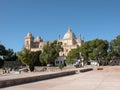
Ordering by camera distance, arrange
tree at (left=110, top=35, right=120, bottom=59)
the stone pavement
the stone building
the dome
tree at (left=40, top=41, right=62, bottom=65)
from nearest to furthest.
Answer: the stone pavement
tree at (left=110, top=35, right=120, bottom=59)
tree at (left=40, top=41, right=62, bottom=65)
the stone building
the dome

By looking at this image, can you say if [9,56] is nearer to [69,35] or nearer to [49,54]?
[49,54]

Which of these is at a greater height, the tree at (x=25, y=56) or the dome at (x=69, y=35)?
the dome at (x=69, y=35)

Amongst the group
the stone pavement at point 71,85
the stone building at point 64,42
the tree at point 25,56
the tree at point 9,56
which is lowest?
the stone pavement at point 71,85

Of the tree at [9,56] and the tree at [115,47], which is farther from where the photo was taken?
the tree at [9,56]

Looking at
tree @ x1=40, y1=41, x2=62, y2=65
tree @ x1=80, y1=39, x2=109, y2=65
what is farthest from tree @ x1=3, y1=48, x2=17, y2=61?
tree @ x1=80, y1=39, x2=109, y2=65

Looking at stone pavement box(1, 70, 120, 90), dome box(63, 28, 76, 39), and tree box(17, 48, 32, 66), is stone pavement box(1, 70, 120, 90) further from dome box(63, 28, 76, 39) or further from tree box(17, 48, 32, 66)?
dome box(63, 28, 76, 39)

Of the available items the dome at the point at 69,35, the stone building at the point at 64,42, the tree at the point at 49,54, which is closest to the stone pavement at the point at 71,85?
the tree at the point at 49,54

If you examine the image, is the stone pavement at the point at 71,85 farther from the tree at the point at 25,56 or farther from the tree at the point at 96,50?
the tree at the point at 25,56

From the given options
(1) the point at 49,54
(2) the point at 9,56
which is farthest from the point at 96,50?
(2) the point at 9,56

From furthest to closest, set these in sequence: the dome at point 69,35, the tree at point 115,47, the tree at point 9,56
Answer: the dome at point 69,35 < the tree at point 9,56 < the tree at point 115,47

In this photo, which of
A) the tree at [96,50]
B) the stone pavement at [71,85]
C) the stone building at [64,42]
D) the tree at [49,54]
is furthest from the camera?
the stone building at [64,42]

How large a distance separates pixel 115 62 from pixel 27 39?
166 ft

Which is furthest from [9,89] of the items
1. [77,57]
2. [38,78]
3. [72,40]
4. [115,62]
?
[72,40]

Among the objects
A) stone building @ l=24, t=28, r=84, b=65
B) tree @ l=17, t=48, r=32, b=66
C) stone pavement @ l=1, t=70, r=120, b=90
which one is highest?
stone building @ l=24, t=28, r=84, b=65
